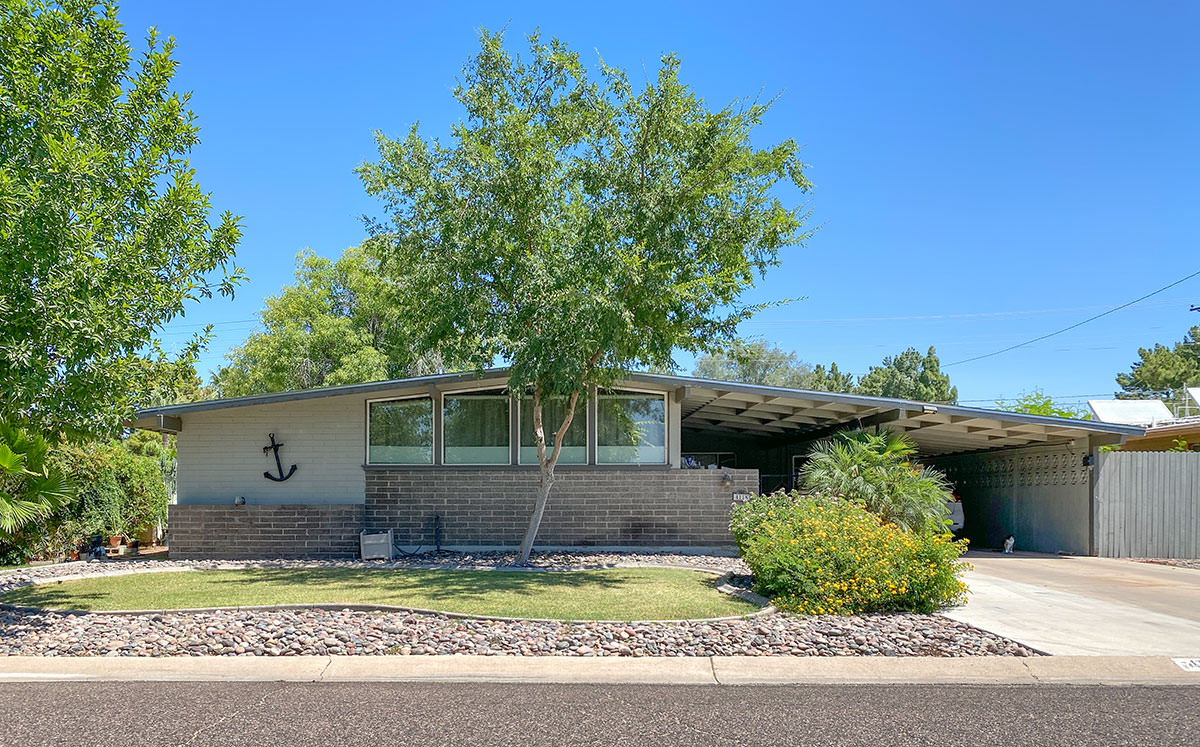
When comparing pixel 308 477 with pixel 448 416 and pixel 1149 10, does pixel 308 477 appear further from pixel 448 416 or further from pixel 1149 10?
pixel 1149 10

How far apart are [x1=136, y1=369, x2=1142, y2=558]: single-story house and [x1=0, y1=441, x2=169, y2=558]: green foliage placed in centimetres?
121

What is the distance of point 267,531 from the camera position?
15.6 meters

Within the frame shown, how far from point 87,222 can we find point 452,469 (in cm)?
827

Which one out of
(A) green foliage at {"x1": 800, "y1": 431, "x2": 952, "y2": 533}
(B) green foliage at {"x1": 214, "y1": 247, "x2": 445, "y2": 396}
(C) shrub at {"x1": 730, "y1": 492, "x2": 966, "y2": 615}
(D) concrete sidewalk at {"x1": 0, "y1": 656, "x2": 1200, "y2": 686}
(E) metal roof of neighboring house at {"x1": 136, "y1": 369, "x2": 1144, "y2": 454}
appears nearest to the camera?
(D) concrete sidewalk at {"x1": 0, "y1": 656, "x2": 1200, "y2": 686}

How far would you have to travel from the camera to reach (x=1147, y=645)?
26.2ft

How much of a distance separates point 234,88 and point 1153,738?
16360 millimetres

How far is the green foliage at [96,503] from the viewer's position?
14.8 metres

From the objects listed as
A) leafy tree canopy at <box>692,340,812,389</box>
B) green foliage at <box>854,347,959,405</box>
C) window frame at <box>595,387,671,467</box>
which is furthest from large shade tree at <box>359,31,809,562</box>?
leafy tree canopy at <box>692,340,812,389</box>

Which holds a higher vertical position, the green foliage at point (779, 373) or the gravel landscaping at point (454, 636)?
the green foliage at point (779, 373)

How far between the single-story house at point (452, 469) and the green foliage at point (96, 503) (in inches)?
47.8

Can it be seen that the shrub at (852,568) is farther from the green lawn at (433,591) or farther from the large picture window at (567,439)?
the large picture window at (567,439)

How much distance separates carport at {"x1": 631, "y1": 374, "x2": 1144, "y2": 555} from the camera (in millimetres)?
15703

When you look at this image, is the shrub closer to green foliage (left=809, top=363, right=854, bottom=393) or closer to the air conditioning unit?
the air conditioning unit

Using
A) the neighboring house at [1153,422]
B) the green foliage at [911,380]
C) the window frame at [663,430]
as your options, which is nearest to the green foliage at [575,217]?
the window frame at [663,430]
